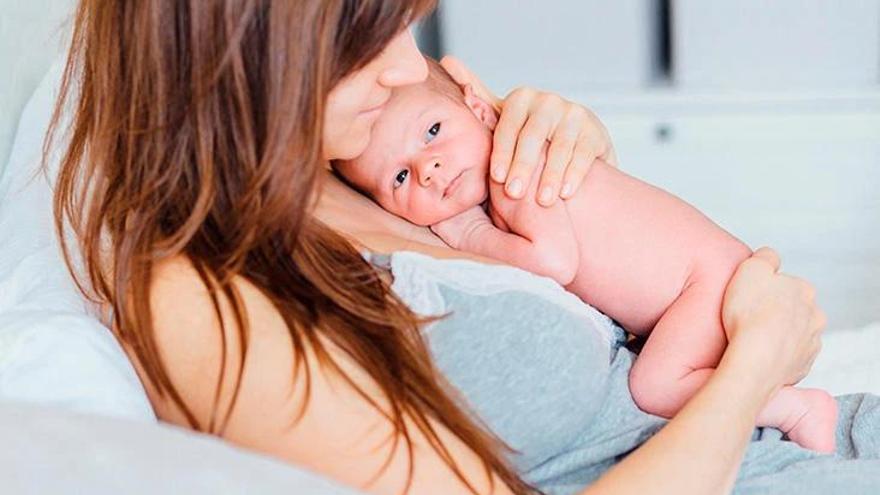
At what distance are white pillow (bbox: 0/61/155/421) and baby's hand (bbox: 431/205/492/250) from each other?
0.33 m

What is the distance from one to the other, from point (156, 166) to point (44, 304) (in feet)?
0.46

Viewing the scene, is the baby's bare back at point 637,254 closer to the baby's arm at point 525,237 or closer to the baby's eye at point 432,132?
the baby's arm at point 525,237

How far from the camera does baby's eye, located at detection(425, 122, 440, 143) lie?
1278 mm

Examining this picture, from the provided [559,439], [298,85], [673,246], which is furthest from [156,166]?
[673,246]

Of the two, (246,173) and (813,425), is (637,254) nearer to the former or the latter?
(813,425)

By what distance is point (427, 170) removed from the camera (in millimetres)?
1252

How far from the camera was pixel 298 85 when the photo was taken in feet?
3.31

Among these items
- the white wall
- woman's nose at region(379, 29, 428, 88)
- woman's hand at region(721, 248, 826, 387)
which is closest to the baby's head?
woman's nose at region(379, 29, 428, 88)

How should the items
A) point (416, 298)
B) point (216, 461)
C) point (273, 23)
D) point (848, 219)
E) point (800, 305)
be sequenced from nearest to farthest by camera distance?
point (216, 461) < point (273, 23) < point (416, 298) < point (800, 305) < point (848, 219)

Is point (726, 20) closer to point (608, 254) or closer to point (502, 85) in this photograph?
point (502, 85)

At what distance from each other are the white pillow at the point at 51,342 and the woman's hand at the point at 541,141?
380 mm

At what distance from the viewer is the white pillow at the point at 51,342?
0.97 meters

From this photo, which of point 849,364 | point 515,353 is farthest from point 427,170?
point 849,364

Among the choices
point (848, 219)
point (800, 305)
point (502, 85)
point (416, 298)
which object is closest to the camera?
point (416, 298)
